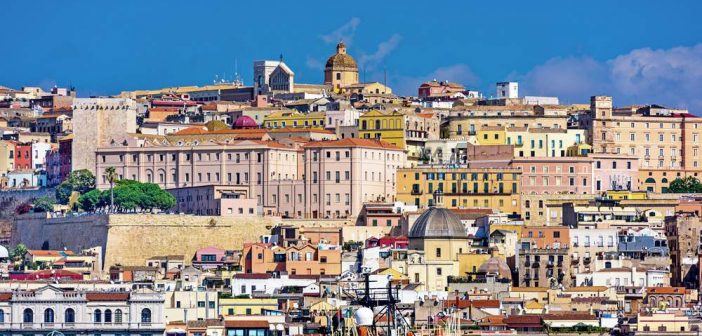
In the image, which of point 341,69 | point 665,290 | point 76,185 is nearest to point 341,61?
point 341,69

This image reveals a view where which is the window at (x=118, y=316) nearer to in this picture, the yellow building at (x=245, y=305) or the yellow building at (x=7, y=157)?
the yellow building at (x=245, y=305)

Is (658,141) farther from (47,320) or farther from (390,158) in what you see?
(47,320)

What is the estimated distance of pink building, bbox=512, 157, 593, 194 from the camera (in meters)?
108

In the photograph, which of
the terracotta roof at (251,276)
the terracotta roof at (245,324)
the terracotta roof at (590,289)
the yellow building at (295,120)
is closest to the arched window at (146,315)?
the terracotta roof at (245,324)

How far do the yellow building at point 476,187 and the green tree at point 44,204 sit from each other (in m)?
18.0

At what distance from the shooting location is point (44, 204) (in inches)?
4461

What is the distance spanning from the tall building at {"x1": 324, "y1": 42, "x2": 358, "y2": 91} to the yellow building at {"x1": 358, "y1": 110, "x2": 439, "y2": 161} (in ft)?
90.1

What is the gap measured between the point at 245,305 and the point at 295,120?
155ft

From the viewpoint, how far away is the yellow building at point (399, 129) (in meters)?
114

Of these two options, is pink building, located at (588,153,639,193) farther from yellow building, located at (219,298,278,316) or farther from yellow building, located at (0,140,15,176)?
yellow building, located at (219,298,278,316)

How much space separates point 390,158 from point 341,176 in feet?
10.6

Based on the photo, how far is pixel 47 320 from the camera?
71.4m

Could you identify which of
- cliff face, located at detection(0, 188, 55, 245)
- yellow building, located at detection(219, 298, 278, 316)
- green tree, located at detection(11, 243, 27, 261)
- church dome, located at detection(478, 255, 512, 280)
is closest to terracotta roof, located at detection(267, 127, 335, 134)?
cliff face, located at detection(0, 188, 55, 245)

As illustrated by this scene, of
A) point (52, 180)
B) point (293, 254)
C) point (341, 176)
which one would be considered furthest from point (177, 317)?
point (52, 180)
